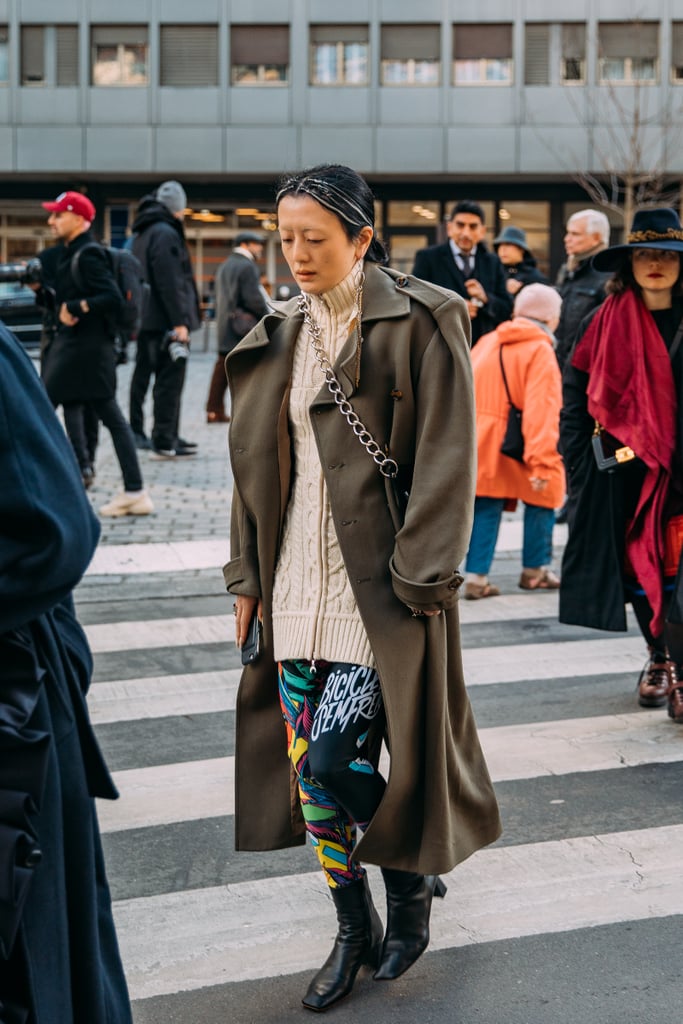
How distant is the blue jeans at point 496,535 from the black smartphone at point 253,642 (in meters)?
4.36

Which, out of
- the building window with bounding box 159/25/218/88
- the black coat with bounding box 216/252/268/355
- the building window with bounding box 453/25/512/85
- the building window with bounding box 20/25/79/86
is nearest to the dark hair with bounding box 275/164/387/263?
the black coat with bounding box 216/252/268/355

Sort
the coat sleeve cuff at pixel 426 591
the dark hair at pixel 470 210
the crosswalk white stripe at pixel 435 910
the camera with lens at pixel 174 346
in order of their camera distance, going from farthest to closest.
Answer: the camera with lens at pixel 174 346, the dark hair at pixel 470 210, the crosswalk white stripe at pixel 435 910, the coat sleeve cuff at pixel 426 591

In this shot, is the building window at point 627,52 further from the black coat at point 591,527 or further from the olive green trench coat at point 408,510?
the olive green trench coat at point 408,510

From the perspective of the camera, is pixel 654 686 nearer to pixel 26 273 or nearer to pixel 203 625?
pixel 203 625

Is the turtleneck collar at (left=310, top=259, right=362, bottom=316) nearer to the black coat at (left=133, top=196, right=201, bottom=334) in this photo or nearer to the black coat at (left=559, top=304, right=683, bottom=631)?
the black coat at (left=559, top=304, right=683, bottom=631)

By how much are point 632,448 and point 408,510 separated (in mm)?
2390

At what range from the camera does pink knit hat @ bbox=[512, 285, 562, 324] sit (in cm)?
820

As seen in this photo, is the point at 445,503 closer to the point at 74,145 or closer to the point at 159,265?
the point at 159,265

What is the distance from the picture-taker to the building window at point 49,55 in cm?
3838

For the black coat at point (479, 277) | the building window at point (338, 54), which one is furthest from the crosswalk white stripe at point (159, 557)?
the building window at point (338, 54)

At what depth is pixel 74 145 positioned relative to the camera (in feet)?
125

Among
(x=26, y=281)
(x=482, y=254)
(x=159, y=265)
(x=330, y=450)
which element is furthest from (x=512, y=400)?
(x=159, y=265)

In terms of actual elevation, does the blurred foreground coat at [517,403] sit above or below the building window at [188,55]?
below

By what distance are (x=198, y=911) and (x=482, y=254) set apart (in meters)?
6.42
